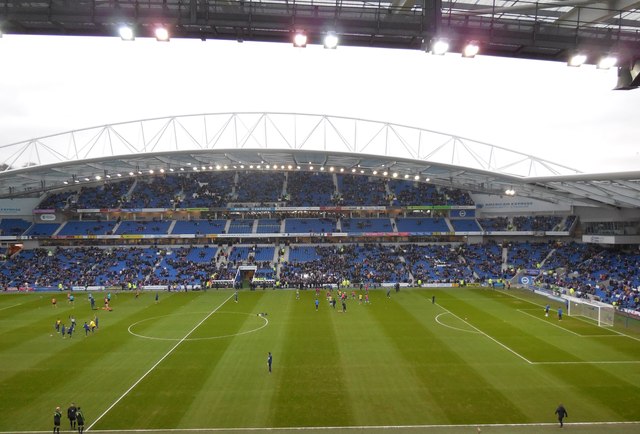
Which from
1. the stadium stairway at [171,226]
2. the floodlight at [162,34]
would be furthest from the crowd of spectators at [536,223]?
the floodlight at [162,34]

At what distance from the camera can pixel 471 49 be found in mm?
7707

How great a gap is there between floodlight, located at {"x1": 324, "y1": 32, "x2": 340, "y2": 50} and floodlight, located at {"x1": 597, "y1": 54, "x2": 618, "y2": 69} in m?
4.87

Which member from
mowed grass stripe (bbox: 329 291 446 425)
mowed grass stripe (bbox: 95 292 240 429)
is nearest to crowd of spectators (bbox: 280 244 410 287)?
mowed grass stripe (bbox: 329 291 446 425)

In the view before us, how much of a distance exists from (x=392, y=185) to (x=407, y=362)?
4605 cm

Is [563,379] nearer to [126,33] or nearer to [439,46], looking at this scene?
[439,46]

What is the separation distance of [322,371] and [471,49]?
684 inches

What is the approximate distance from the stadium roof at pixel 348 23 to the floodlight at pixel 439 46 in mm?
116

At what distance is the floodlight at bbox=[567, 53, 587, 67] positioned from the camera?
798cm

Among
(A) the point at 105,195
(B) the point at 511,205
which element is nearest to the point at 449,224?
(B) the point at 511,205

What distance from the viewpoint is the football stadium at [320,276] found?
7.95 meters

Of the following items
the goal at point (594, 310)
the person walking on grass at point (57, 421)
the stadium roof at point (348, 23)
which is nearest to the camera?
the stadium roof at point (348, 23)

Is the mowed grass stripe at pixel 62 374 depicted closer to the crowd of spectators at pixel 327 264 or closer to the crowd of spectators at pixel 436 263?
the crowd of spectators at pixel 327 264

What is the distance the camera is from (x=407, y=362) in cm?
2269

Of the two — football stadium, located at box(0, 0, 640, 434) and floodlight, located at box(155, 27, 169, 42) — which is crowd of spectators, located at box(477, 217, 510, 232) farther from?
floodlight, located at box(155, 27, 169, 42)
